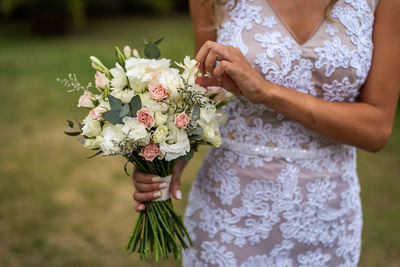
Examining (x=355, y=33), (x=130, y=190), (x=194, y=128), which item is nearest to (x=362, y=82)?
(x=355, y=33)

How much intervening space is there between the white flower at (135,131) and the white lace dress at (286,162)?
525 mm

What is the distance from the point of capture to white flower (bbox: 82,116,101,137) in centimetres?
175

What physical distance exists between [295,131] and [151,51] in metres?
0.75

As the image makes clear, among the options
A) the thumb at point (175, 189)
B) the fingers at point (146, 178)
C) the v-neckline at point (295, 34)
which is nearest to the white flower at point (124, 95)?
the fingers at point (146, 178)

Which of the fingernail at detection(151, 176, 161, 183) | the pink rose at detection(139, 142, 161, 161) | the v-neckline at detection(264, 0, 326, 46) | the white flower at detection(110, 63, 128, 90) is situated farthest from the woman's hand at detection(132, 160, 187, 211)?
the v-neckline at detection(264, 0, 326, 46)

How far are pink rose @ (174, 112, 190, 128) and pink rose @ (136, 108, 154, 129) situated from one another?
→ 0.32 feet

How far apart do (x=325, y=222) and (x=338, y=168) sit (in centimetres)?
26

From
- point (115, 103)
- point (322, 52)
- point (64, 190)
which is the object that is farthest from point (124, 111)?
point (64, 190)

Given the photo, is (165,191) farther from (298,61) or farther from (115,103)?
(298,61)

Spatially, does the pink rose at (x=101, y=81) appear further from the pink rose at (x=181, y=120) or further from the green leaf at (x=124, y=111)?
the pink rose at (x=181, y=120)

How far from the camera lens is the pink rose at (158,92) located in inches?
66.0

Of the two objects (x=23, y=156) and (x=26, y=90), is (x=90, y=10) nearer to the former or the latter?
(x=26, y=90)

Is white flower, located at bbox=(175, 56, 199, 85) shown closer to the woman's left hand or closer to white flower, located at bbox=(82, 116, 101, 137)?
the woman's left hand

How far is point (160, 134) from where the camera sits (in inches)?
66.5
